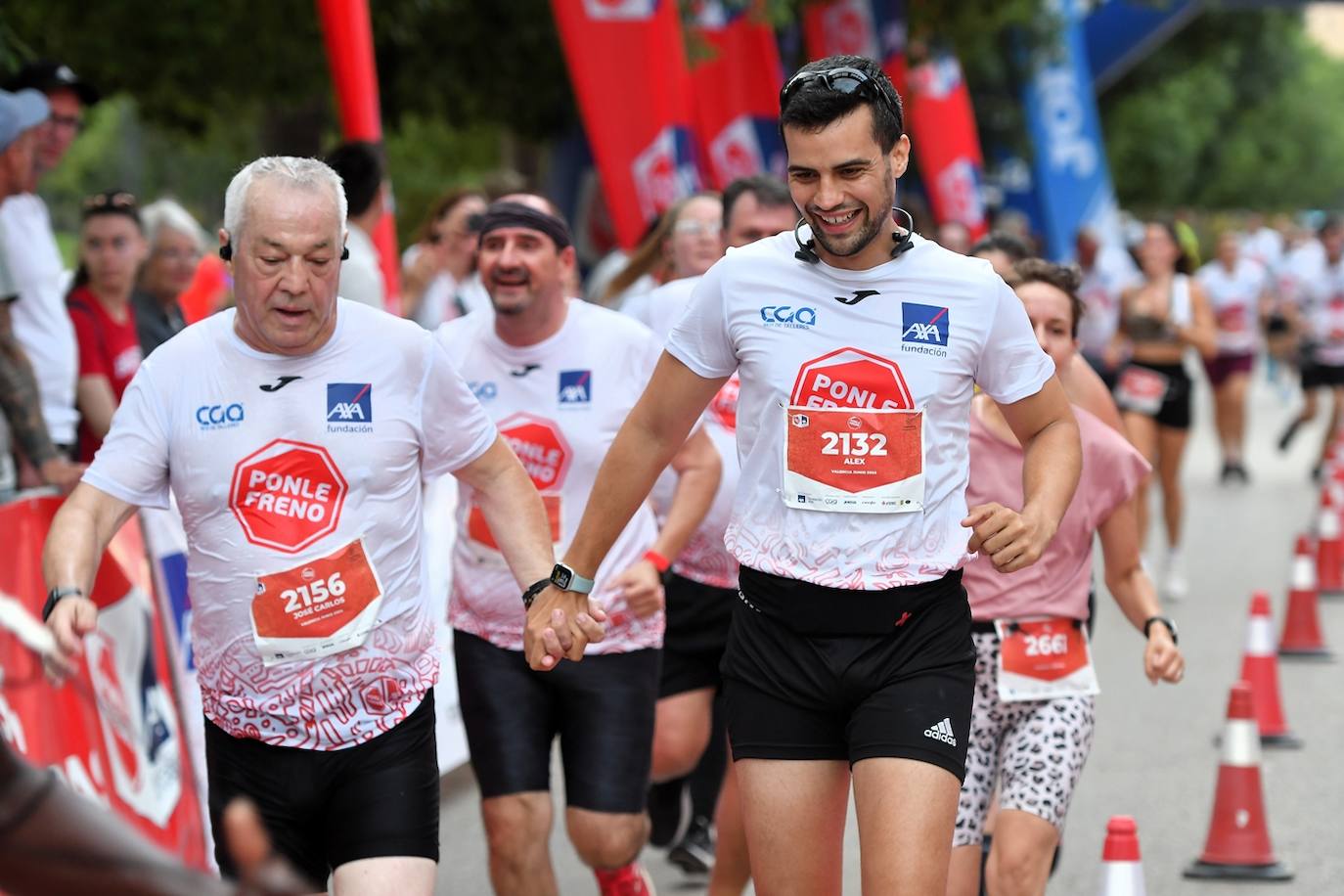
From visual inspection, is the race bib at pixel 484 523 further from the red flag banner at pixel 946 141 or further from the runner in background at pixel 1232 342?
the red flag banner at pixel 946 141

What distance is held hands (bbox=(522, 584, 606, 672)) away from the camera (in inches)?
181

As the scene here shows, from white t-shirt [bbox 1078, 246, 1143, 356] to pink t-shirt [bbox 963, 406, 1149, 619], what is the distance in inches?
404

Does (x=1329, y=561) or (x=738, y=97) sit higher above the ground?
(x=738, y=97)

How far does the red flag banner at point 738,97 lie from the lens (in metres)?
16.3

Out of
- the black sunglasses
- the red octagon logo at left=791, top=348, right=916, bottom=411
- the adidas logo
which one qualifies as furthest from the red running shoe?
the black sunglasses

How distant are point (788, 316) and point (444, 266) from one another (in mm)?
6299

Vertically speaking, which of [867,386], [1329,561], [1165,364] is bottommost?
[1329,561]

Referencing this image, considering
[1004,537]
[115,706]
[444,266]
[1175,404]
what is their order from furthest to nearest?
[1175,404] < [444,266] < [115,706] < [1004,537]

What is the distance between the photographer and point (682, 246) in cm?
757

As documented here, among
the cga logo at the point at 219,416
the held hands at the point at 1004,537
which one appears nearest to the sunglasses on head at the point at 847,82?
the held hands at the point at 1004,537

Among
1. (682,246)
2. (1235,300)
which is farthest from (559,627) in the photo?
(1235,300)

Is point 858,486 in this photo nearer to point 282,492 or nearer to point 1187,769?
point 282,492

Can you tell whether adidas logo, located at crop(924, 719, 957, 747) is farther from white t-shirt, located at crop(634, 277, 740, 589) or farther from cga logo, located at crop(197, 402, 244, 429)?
white t-shirt, located at crop(634, 277, 740, 589)

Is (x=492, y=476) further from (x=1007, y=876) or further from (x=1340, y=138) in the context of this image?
(x=1340, y=138)
